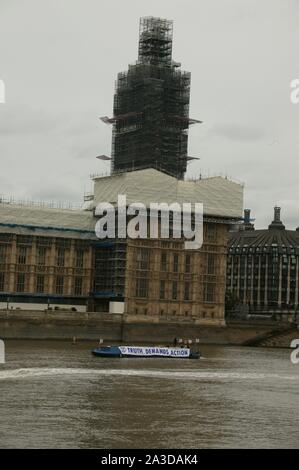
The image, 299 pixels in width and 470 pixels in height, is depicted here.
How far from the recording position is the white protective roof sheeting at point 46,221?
15862 cm

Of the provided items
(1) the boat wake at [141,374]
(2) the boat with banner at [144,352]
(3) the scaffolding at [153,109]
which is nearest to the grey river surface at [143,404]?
(1) the boat wake at [141,374]

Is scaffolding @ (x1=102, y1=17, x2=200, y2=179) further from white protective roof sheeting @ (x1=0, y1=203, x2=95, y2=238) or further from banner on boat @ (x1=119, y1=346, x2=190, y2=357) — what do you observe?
banner on boat @ (x1=119, y1=346, x2=190, y2=357)

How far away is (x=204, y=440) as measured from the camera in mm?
48719

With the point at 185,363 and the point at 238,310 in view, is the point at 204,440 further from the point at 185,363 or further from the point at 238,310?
the point at 238,310

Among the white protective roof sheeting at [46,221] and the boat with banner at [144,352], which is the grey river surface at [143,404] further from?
the white protective roof sheeting at [46,221]

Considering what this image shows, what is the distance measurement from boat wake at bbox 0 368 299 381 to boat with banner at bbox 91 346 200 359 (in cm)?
2044

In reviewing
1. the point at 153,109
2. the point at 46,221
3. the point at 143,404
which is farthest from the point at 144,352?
the point at 153,109

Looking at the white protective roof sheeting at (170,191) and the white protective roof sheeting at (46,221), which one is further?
the white protective roof sheeting at (170,191)

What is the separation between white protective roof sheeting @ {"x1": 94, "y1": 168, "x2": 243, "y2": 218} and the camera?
6260 inches

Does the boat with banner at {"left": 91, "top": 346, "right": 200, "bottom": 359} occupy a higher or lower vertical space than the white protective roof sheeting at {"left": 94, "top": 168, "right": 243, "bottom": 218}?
lower

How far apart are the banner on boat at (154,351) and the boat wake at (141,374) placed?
21.7 meters

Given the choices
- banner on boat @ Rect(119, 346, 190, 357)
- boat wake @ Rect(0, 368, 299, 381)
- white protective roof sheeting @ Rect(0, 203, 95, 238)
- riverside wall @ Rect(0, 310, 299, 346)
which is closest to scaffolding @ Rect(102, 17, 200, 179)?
white protective roof sheeting @ Rect(0, 203, 95, 238)

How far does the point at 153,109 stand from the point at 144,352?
76486 mm

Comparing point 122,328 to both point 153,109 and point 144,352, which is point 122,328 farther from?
point 153,109
